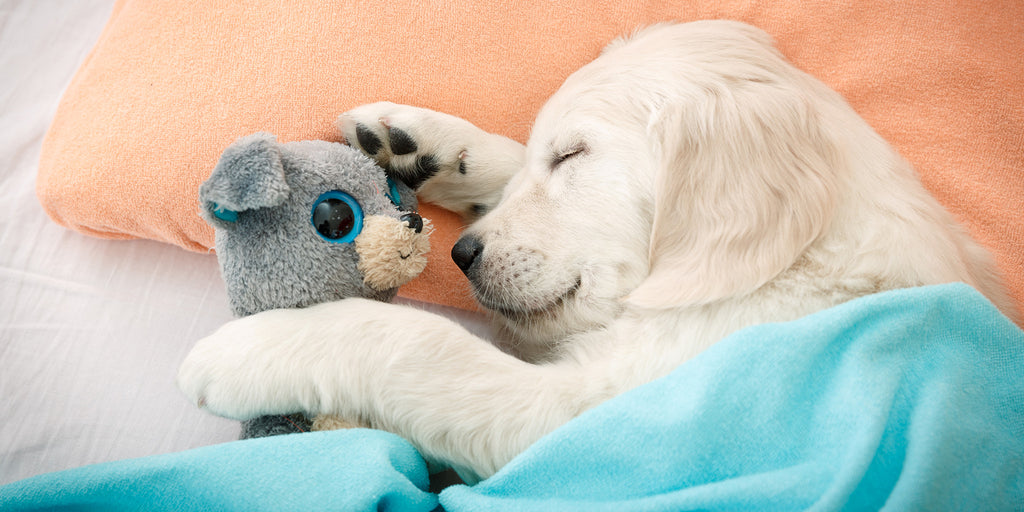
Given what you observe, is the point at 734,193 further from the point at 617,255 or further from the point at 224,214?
the point at 224,214

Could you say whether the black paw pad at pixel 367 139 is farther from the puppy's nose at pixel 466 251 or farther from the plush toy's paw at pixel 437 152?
the puppy's nose at pixel 466 251

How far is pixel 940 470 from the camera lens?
0.91 m

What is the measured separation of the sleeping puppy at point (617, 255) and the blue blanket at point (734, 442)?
0.38 feet

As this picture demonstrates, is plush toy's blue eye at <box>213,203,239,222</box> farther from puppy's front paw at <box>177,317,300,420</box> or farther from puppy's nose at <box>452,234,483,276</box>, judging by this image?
puppy's nose at <box>452,234,483,276</box>

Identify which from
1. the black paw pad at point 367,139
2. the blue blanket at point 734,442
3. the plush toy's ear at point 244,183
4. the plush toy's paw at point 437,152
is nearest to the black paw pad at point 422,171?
the plush toy's paw at point 437,152

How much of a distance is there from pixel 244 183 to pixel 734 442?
0.92 metres

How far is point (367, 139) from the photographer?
1457 millimetres

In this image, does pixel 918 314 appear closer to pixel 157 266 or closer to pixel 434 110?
pixel 434 110

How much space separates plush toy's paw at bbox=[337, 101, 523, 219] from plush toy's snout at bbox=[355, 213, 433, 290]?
1.00 ft

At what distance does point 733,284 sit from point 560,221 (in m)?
0.40

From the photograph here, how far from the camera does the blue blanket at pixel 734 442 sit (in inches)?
37.8

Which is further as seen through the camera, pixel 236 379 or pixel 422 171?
pixel 422 171

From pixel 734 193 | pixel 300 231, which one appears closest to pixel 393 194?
pixel 300 231

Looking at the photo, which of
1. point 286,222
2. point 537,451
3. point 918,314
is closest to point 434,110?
point 286,222
